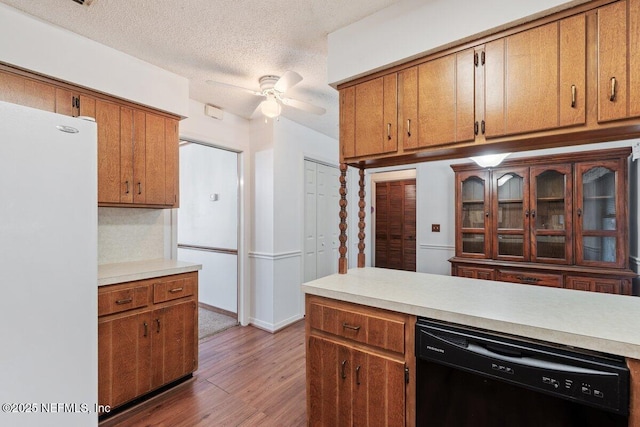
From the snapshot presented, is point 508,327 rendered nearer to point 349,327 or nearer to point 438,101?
point 349,327

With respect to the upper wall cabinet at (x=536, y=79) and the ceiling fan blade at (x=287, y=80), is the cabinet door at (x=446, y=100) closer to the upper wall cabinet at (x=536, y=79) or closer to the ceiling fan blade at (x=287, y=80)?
the upper wall cabinet at (x=536, y=79)

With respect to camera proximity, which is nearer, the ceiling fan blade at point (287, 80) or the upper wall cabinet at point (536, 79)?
the upper wall cabinet at point (536, 79)

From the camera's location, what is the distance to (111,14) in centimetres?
175

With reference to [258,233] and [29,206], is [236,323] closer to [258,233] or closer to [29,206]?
[258,233]

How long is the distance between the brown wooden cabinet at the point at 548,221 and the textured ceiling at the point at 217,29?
218cm

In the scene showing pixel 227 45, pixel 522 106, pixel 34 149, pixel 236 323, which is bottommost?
pixel 236 323

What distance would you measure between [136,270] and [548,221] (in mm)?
3692

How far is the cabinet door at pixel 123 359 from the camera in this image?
181 centimetres

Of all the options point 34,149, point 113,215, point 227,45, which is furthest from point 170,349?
point 227,45

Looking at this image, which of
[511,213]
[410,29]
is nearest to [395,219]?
[511,213]

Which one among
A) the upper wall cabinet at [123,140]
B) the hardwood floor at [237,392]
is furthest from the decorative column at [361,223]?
the upper wall cabinet at [123,140]

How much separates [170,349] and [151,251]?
3.11ft

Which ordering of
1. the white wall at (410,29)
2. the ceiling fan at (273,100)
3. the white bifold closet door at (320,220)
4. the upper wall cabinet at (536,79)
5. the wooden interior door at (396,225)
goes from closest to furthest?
the upper wall cabinet at (536,79)
the white wall at (410,29)
the ceiling fan at (273,100)
the white bifold closet door at (320,220)
the wooden interior door at (396,225)

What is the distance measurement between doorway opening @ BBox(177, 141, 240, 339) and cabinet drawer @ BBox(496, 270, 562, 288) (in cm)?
294
